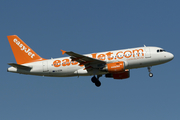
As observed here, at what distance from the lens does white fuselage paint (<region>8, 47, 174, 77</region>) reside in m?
42.2

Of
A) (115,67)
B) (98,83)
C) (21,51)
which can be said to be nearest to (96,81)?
(98,83)

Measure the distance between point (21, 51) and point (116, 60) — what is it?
1488 cm

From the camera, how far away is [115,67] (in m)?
41.5

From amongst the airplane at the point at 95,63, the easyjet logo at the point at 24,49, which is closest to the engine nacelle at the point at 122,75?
the airplane at the point at 95,63

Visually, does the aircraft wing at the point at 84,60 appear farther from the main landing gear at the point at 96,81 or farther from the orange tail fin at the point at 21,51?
the orange tail fin at the point at 21,51

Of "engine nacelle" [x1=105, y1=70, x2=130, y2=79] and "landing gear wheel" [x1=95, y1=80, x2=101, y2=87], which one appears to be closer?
Result: "landing gear wheel" [x1=95, y1=80, x2=101, y2=87]

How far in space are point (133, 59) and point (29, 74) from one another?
1529 centimetres

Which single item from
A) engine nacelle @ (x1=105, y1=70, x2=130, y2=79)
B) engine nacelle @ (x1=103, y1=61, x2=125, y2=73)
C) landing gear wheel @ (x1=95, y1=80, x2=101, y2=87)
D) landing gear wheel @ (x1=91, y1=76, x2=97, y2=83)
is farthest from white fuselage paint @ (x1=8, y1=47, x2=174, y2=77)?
engine nacelle @ (x1=105, y1=70, x2=130, y2=79)

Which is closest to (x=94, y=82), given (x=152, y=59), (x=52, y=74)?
(x=52, y=74)

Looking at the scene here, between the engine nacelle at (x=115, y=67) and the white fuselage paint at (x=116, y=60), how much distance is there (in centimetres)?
77

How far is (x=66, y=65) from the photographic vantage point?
43969mm

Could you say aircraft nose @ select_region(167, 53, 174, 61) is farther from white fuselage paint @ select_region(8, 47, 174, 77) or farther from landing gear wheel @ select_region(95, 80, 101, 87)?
landing gear wheel @ select_region(95, 80, 101, 87)

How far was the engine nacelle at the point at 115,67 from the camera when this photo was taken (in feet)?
136

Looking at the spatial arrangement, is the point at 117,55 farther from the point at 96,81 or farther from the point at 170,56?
the point at 170,56
